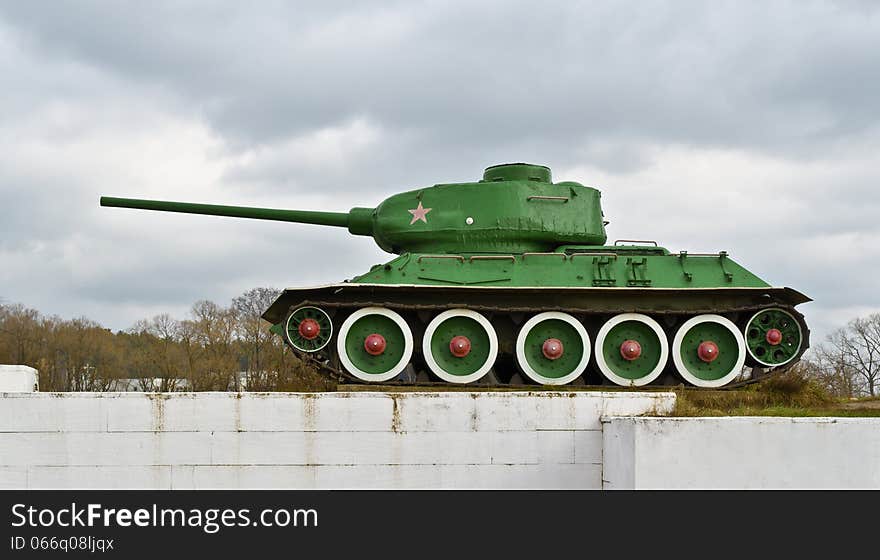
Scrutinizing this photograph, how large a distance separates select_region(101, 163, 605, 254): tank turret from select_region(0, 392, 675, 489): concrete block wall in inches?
189

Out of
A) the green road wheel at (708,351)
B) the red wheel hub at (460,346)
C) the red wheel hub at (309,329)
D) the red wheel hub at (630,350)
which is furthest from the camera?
the green road wheel at (708,351)

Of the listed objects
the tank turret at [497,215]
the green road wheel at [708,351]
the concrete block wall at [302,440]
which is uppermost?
the tank turret at [497,215]

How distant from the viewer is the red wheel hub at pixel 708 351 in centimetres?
1700

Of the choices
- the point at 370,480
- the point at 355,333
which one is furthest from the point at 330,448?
the point at 355,333

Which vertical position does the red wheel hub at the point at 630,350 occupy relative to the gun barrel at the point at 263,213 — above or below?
below


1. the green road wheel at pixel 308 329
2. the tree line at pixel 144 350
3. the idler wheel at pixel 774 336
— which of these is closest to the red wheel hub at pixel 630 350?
the idler wheel at pixel 774 336

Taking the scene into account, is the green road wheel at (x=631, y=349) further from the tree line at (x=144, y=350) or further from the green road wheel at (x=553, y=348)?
the tree line at (x=144, y=350)

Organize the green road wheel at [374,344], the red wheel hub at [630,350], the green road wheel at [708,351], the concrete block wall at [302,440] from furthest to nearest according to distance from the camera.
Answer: the green road wheel at [708,351] → the red wheel hub at [630,350] → the green road wheel at [374,344] → the concrete block wall at [302,440]

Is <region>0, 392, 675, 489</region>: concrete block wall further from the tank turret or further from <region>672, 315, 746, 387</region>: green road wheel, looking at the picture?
the tank turret

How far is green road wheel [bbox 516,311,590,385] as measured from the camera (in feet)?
55.3

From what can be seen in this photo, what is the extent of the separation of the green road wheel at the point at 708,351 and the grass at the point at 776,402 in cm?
68

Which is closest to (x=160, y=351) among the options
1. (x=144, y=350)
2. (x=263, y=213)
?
(x=144, y=350)

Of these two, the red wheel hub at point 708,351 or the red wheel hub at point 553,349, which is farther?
the red wheel hub at point 708,351
